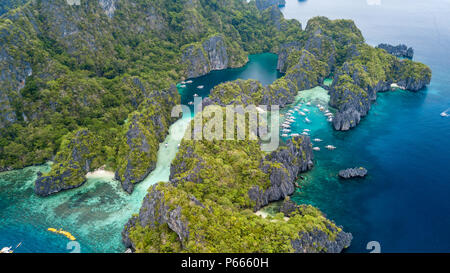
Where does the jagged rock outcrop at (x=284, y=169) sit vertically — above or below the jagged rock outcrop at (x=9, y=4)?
below

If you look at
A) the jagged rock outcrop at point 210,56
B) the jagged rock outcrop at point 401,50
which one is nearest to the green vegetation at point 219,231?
the jagged rock outcrop at point 210,56

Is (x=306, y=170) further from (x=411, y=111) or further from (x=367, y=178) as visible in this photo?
(x=411, y=111)

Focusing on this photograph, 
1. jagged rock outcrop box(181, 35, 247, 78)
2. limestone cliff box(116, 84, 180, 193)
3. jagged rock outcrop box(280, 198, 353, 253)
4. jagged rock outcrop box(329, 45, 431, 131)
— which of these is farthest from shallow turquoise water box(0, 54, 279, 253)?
jagged rock outcrop box(181, 35, 247, 78)

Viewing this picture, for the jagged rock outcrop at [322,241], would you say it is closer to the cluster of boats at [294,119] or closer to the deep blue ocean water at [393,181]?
the deep blue ocean water at [393,181]

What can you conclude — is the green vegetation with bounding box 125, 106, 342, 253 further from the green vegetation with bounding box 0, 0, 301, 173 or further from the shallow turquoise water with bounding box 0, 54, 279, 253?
the green vegetation with bounding box 0, 0, 301, 173

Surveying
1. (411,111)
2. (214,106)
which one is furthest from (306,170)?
(411,111)

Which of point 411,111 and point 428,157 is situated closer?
point 428,157
